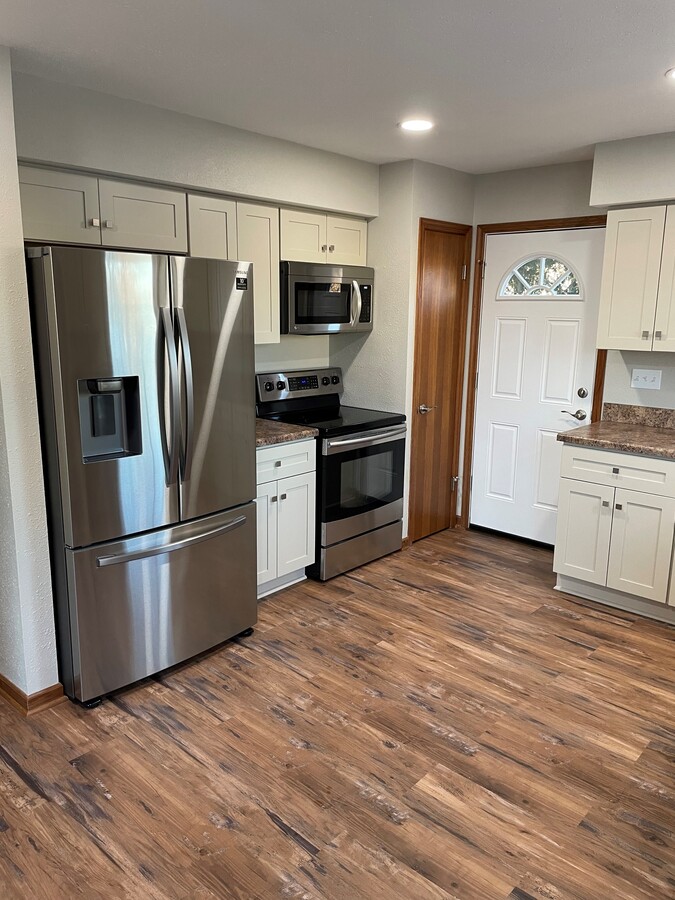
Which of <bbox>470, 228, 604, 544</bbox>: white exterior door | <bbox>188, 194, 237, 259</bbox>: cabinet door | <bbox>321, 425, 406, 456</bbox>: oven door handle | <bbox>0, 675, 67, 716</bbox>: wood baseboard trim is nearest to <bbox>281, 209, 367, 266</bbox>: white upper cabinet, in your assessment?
<bbox>188, 194, 237, 259</bbox>: cabinet door

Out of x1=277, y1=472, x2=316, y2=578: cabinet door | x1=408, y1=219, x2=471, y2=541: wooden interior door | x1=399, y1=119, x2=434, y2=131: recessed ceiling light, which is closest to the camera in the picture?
x1=399, y1=119, x2=434, y2=131: recessed ceiling light

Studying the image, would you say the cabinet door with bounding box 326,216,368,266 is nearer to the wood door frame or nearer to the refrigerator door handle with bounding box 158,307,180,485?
the wood door frame

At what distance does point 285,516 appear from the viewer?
359cm

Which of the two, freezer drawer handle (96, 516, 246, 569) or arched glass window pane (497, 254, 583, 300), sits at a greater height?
arched glass window pane (497, 254, 583, 300)

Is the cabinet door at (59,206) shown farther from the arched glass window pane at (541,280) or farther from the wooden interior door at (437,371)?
the arched glass window pane at (541,280)

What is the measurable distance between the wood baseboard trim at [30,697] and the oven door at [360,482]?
63.6 inches

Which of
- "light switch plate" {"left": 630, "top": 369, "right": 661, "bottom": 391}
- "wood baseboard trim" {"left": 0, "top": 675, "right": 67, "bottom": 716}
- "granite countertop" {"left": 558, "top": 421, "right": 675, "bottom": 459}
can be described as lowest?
"wood baseboard trim" {"left": 0, "top": 675, "right": 67, "bottom": 716}

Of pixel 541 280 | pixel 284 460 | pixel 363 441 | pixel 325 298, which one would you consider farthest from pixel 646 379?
pixel 284 460

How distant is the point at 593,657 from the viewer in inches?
123

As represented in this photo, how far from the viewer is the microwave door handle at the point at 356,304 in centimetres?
407

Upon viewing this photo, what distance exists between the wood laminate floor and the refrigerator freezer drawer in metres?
0.13

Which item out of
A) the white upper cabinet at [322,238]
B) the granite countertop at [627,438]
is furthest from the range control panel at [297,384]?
the granite countertop at [627,438]

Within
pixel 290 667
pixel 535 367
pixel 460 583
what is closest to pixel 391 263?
pixel 535 367

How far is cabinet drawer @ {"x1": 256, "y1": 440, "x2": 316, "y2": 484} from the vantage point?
3.39m
